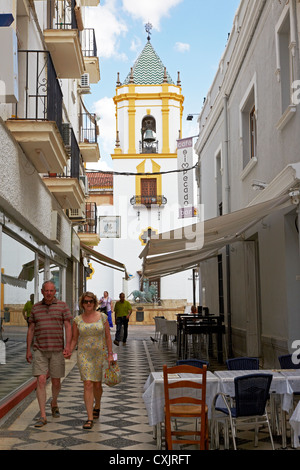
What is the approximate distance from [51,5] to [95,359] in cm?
943

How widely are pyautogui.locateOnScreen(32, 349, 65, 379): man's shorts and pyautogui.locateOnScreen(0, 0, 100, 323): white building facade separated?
1.02 metres

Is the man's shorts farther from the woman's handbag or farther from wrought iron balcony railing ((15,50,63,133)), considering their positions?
wrought iron balcony railing ((15,50,63,133))

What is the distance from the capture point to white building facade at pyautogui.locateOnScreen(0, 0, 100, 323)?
26.6 ft

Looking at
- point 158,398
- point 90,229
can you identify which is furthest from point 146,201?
point 158,398

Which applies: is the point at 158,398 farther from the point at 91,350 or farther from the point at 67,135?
the point at 67,135

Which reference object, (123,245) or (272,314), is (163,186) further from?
(272,314)

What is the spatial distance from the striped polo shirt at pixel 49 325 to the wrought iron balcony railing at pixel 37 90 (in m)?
2.88

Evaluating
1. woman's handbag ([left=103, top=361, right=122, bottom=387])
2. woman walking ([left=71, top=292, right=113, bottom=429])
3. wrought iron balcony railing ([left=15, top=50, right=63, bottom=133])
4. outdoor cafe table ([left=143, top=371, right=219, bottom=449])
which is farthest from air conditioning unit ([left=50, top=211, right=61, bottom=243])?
outdoor cafe table ([left=143, top=371, right=219, bottom=449])

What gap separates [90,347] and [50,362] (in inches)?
26.3

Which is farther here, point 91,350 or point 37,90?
point 37,90

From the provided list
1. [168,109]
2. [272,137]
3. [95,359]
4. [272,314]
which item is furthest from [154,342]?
[168,109]

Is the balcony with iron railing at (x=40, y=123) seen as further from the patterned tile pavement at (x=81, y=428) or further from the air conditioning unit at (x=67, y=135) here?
the patterned tile pavement at (x=81, y=428)

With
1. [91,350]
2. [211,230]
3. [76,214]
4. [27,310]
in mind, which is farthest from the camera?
[76,214]

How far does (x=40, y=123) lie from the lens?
8.85 meters
